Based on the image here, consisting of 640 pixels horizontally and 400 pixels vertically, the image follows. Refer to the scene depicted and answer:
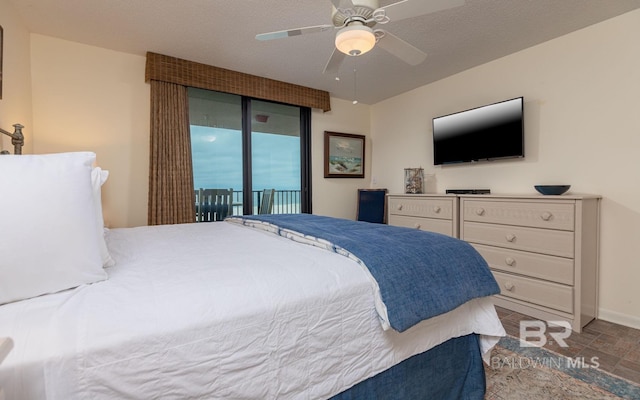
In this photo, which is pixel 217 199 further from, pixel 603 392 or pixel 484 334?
pixel 603 392

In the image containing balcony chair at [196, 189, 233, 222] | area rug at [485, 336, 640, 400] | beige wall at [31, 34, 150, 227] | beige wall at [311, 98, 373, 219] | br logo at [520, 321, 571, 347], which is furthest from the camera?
beige wall at [311, 98, 373, 219]

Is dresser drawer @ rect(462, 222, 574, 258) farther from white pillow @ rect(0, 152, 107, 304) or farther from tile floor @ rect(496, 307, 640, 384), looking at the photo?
white pillow @ rect(0, 152, 107, 304)

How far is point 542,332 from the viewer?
7.03 ft

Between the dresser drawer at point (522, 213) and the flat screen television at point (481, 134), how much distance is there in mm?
605

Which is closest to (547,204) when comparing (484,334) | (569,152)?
A: (569,152)

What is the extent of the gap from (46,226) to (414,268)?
1.16 meters

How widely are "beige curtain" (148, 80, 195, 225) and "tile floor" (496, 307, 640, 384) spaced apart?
315 centimetres

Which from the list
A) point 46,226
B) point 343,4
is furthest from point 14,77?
point 343,4

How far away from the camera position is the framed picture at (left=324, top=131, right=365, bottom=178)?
165 inches

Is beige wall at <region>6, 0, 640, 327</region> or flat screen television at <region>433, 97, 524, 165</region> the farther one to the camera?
flat screen television at <region>433, 97, 524, 165</region>

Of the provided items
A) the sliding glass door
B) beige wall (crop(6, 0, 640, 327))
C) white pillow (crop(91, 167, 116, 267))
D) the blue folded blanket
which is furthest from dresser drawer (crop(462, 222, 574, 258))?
white pillow (crop(91, 167, 116, 267))

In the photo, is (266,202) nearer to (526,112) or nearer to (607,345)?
(526,112)

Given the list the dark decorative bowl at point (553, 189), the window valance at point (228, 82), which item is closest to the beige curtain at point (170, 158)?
the window valance at point (228, 82)

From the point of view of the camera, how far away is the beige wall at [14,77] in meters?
2.03
